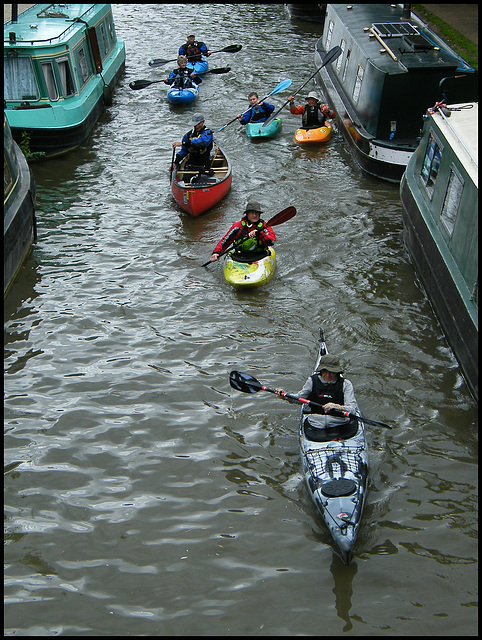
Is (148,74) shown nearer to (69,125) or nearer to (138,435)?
(69,125)

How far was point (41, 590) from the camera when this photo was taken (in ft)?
22.3

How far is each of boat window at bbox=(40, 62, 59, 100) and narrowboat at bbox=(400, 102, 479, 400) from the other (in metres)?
9.33

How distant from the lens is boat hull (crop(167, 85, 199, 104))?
67.8 ft

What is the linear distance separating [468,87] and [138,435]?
10.6 m

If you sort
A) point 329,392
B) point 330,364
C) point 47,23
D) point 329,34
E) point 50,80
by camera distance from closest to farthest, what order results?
point 330,364, point 329,392, point 50,80, point 47,23, point 329,34

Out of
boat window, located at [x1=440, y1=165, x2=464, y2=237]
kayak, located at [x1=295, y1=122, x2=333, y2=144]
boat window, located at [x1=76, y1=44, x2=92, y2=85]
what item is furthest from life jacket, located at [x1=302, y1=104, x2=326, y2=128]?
boat window, located at [x1=440, y1=165, x2=464, y2=237]

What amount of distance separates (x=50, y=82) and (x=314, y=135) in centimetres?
676

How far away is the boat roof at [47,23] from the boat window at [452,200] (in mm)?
11132

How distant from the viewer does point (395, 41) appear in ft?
53.9

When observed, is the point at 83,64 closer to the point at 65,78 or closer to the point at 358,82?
the point at 65,78

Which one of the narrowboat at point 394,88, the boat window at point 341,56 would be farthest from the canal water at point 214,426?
the boat window at point 341,56

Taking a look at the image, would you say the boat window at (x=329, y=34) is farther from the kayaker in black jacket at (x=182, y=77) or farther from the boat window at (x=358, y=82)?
the boat window at (x=358, y=82)

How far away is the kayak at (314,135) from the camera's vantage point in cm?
1789

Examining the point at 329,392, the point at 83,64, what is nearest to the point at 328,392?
the point at 329,392
